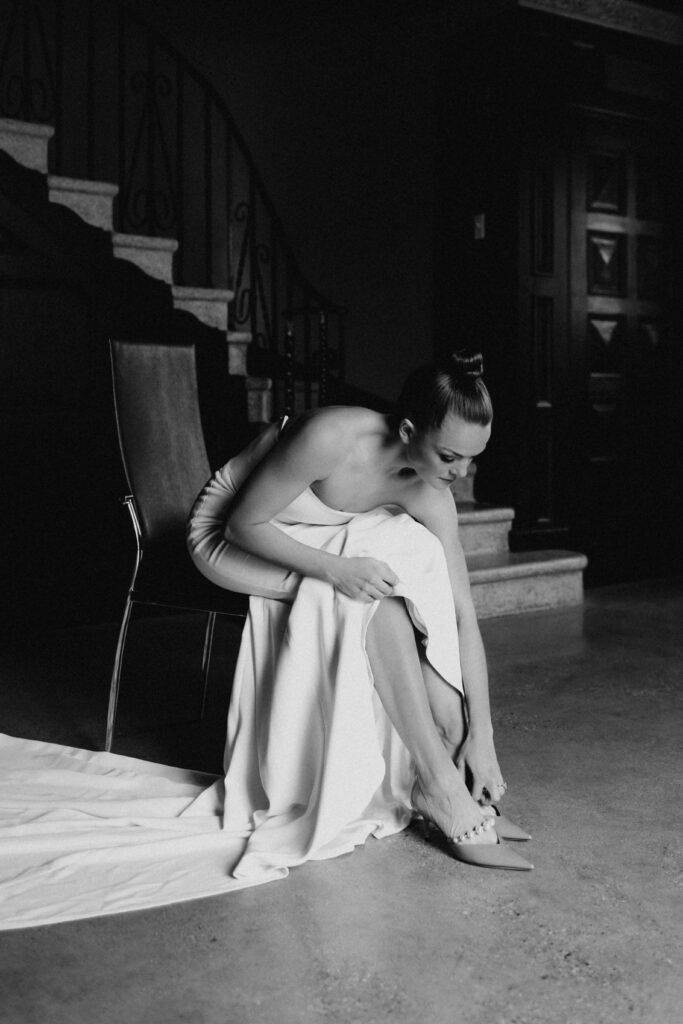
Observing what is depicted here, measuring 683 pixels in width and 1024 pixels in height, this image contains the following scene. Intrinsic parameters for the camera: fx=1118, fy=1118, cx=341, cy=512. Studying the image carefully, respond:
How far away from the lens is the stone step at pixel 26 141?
479cm

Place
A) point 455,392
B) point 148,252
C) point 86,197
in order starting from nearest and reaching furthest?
point 455,392 < point 86,197 < point 148,252

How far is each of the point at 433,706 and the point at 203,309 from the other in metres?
3.48

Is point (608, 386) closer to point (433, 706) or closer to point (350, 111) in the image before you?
point (350, 111)

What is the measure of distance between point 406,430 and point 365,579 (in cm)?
31

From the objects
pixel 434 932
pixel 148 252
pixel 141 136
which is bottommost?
pixel 434 932

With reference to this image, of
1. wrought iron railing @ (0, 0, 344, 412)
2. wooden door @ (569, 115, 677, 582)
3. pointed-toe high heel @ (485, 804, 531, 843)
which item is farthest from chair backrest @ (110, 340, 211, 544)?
wooden door @ (569, 115, 677, 582)

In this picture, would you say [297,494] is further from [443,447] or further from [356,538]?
[443,447]

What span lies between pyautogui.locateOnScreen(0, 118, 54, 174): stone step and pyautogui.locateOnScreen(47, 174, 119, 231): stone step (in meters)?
0.09

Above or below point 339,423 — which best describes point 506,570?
below

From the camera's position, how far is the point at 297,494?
90.6 inches

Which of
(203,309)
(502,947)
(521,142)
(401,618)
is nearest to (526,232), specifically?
(521,142)

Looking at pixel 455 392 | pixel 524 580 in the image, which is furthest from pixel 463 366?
pixel 524 580

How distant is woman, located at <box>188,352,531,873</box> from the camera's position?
2.14 meters

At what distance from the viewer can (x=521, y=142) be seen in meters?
5.52
